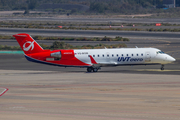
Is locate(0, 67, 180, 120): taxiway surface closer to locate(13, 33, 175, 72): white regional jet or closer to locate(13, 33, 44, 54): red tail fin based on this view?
locate(13, 33, 175, 72): white regional jet

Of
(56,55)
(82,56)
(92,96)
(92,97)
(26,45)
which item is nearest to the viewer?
(92,97)

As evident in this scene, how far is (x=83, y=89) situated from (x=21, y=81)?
28.3 feet

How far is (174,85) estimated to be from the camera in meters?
31.1

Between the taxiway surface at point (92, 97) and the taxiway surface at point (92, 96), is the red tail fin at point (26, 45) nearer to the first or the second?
the taxiway surface at point (92, 96)

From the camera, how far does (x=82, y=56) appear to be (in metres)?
42.3

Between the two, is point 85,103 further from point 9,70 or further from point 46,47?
point 46,47

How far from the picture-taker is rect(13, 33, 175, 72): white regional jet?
137 feet

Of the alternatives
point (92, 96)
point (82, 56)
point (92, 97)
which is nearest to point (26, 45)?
point (82, 56)

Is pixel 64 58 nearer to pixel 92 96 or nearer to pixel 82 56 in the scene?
pixel 82 56

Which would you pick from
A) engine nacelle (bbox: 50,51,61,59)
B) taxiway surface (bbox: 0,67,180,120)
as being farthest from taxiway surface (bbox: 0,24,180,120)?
engine nacelle (bbox: 50,51,61,59)

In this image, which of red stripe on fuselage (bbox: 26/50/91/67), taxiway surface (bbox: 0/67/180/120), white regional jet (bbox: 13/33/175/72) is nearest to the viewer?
taxiway surface (bbox: 0/67/180/120)

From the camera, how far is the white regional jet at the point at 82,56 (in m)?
41.9

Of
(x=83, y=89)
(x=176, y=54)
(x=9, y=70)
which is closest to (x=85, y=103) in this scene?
(x=83, y=89)

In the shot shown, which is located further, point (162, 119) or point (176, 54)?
point (176, 54)
